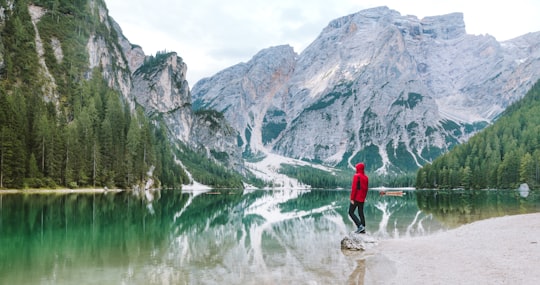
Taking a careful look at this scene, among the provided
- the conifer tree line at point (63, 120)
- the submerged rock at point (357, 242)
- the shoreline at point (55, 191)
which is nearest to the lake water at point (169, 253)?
the submerged rock at point (357, 242)

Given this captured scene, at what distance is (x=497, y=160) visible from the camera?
525 ft

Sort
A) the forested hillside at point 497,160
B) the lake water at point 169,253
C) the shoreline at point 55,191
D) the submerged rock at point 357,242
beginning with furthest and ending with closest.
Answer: the forested hillside at point 497,160 < the shoreline at point 55,191 < the submerged rock at point 357,242 < the lake water at point 169,253

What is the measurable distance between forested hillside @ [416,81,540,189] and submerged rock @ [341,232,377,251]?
437 ft

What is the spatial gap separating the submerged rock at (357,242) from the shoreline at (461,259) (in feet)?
1.53

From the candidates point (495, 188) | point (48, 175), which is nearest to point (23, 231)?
point (48, 175)

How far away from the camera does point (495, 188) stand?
15450 cm

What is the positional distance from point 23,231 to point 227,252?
51.6 feet

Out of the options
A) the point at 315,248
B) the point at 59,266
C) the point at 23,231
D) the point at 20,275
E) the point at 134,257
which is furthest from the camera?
the point at 23,231

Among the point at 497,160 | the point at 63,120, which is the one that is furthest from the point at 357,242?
the point at 497,160

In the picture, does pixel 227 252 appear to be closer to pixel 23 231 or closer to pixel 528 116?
pixel 23 231

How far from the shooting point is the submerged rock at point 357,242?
24.0 metres

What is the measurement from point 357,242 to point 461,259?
5676mm

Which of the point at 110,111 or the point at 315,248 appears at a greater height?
the point at 110,111

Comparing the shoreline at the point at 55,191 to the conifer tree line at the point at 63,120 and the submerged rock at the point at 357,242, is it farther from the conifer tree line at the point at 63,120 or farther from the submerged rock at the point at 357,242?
the submerged rock at the point at 357,242
